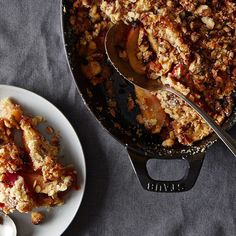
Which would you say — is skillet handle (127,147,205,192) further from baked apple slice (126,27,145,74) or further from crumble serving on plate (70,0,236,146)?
baked apple slice (126,27,145,74)

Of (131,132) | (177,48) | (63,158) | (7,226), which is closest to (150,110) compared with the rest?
(131,132)

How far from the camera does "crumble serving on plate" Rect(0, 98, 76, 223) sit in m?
1.31

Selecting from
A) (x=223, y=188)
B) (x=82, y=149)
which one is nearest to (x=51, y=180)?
(x=82, y=149)

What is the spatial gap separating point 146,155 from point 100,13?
41 centimetres

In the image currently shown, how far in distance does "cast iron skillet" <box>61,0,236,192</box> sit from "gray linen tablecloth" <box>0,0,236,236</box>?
3.7 inches

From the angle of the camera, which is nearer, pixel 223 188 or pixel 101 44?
pixel 101 44

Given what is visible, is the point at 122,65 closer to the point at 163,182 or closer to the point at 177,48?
the point at 177,48

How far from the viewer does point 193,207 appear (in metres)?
1.44

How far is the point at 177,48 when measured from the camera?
1.24 meters

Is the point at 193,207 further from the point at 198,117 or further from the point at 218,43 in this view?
the point at 218,43

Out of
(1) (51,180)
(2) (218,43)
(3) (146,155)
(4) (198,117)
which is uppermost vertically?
(2) (218,43)

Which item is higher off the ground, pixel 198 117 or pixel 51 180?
pixel 198 117

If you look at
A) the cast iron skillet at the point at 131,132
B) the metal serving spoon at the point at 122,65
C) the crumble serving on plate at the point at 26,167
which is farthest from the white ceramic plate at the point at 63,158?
the metal serving spoon at the point at 122,65

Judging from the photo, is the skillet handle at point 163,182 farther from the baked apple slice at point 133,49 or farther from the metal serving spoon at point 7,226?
the metal serving spoon at point 7,226
